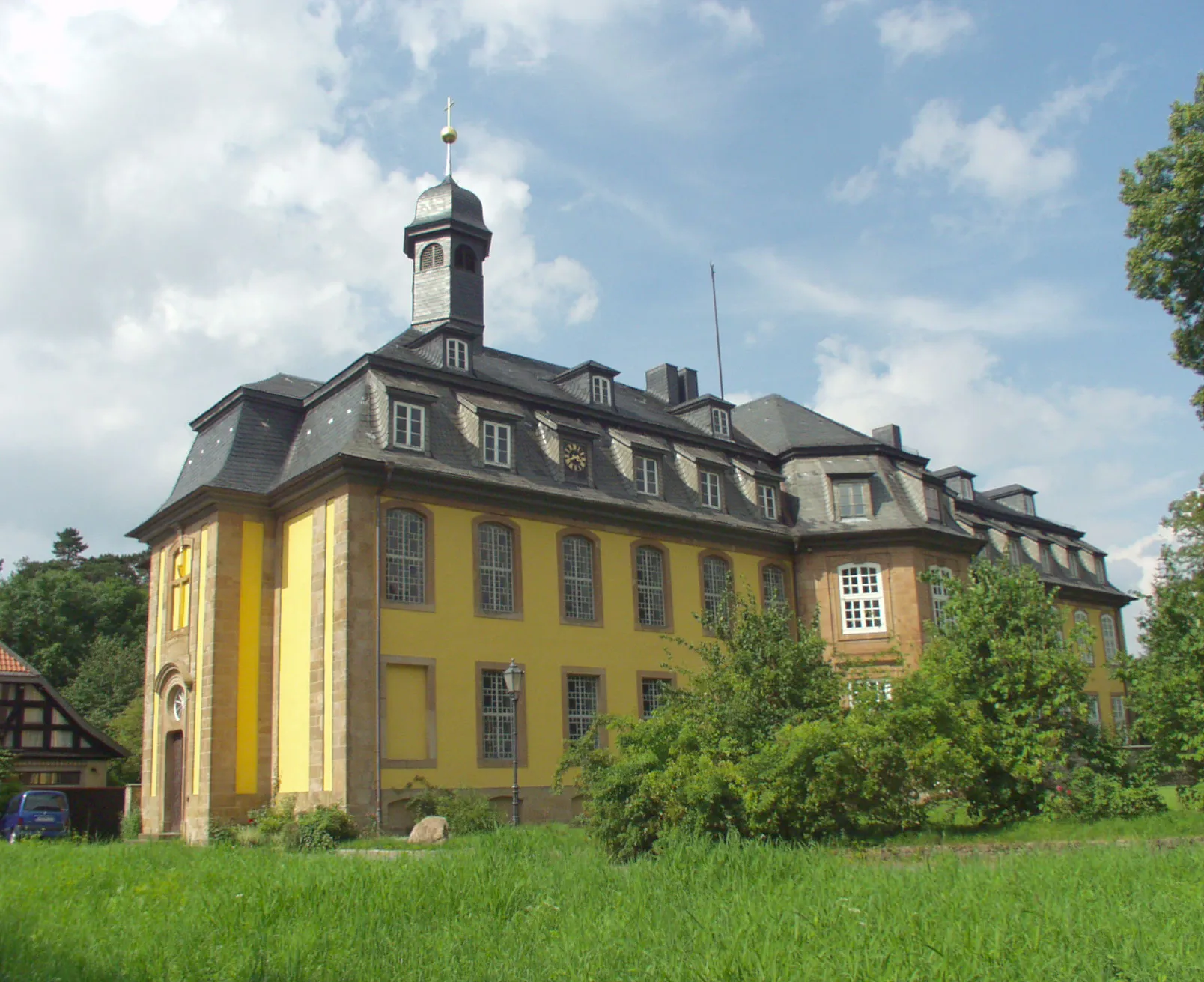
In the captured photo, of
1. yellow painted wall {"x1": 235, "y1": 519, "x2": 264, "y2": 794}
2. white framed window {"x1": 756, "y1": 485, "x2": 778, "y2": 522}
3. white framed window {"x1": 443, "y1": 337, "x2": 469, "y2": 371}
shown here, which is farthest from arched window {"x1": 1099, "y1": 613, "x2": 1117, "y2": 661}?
yellow painted wall {"x1": 235, "y1": 519, "x2": 264, "y2": 794}

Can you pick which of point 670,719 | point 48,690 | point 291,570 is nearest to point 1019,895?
point 670,719

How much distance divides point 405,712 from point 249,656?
4120 mm

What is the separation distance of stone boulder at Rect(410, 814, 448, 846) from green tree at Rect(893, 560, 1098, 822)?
7899 mm

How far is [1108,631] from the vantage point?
152 feet

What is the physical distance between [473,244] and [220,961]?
27373mm

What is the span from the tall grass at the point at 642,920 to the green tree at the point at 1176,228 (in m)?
12.5

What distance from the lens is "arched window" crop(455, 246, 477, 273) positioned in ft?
106

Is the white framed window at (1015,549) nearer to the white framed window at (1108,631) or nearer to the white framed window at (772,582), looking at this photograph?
the white framed window at (1108,631)

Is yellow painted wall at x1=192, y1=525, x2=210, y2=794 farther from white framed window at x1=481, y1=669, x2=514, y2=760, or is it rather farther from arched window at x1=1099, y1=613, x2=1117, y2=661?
arched window at x1=1099, y1=613, x2=1117, y2=661

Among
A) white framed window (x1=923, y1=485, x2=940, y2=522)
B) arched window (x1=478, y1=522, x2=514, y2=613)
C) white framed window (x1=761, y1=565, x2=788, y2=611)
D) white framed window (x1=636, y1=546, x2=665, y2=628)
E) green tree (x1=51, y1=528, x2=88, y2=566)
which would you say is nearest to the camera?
arched window (x1=478, y1=522, x2=514, y2=613)

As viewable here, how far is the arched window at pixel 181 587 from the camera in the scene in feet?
83.6

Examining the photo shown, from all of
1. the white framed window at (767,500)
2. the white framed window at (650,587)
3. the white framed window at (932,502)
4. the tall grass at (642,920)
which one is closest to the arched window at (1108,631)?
the white framed window at (932,502)

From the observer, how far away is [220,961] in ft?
24.2

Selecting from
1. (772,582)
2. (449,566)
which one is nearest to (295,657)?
A: (449,566)
